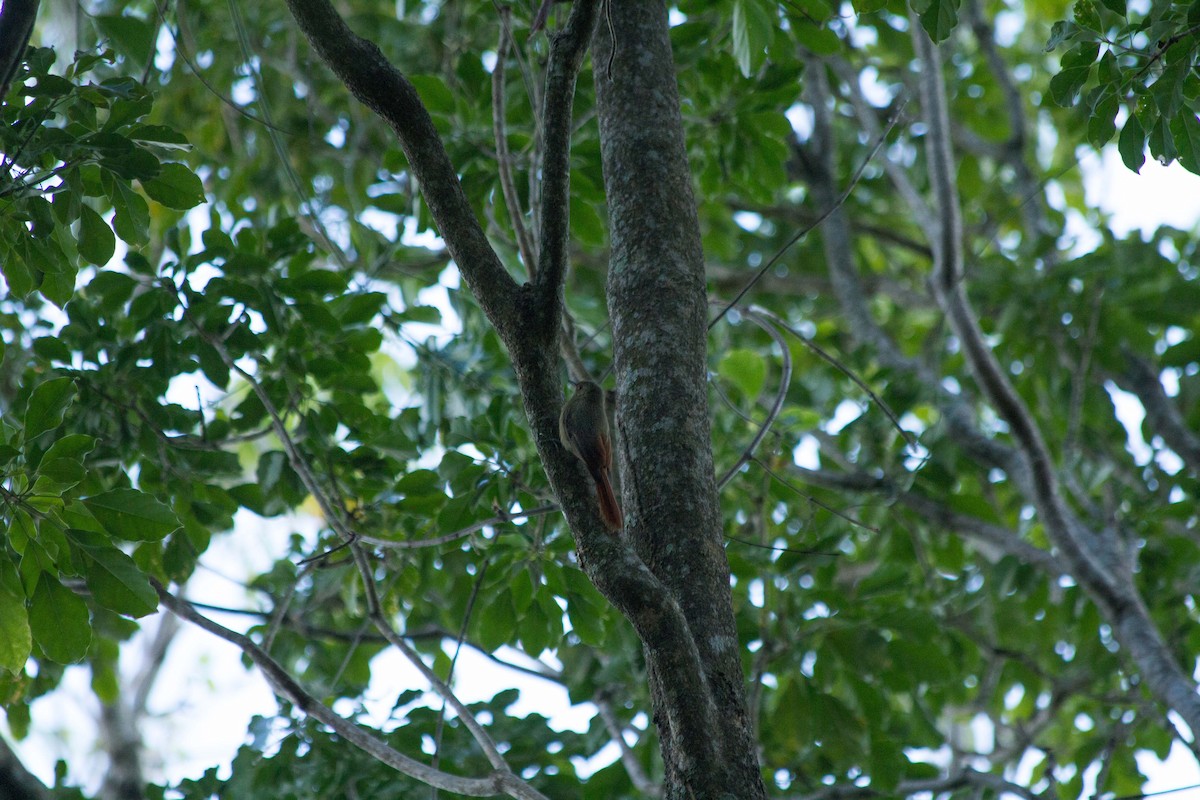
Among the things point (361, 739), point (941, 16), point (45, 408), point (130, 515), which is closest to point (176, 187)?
point (45, 408)

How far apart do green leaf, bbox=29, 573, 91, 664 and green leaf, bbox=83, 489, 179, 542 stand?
0.16m

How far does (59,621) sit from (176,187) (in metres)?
0.99

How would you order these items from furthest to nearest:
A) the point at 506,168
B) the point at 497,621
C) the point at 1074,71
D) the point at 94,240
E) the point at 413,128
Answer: the point at 497,621 → the point at 506,168 → the point at 94,240 → the point at 1074,71 → the point at 413,128

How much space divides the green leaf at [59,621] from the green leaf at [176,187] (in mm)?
869

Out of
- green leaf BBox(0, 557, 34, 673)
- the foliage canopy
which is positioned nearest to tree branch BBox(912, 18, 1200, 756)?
the foliage canopy

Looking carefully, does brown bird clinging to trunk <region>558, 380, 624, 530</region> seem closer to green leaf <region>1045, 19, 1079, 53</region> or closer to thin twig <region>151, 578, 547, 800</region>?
thin twig <region>151, 578, 547, 800</region>

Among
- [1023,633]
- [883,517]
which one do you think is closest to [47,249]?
[883,517]

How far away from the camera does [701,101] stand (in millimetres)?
3754

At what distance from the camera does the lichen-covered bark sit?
5.12 ft

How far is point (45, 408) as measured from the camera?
244 centimetres

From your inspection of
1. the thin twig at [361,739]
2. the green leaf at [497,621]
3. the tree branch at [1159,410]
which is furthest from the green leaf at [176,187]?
the tree branch at [1159,410]

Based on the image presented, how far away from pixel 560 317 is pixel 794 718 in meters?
2.44

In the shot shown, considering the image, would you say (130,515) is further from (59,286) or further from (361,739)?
(361,739)

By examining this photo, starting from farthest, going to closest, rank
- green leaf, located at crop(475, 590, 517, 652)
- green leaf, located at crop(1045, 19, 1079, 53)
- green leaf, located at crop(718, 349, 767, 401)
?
green leaf, located at crop(718, 349, 767, 401) → green leaf, located at crop(475, 590, 517, 652) → green leaf, located at crop(1045, 19, 1079, 53)
